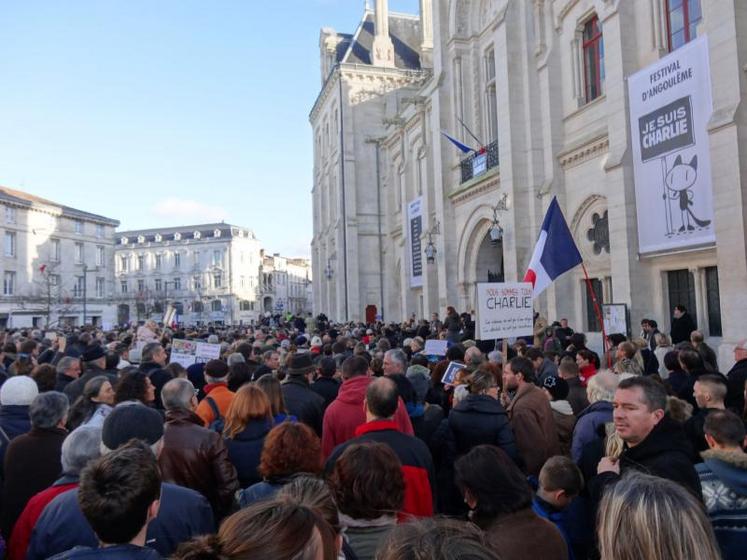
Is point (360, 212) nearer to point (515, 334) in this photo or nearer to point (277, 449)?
point (515, 334)

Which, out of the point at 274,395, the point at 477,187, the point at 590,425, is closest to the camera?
the point at 590,425

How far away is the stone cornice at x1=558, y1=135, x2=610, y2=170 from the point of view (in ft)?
52.7

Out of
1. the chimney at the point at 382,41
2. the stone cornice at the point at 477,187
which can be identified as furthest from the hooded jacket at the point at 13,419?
the chimney at the point at 382,41

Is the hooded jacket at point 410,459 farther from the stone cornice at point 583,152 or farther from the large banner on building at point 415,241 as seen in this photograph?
the large banner on building at point 415,241

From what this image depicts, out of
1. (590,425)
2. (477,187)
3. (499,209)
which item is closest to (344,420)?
(590,425)

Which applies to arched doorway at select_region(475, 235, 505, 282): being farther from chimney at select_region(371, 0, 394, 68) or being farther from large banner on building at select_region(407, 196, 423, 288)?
chimney at select_region(371, 0, 394, 68)

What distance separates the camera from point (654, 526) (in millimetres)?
1792

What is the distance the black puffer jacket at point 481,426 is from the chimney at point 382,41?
39.2 m

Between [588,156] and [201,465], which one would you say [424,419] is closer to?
[201,465]

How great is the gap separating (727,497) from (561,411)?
2604 mm

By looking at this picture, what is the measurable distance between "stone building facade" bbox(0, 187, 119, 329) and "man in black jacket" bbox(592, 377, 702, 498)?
50372 mm

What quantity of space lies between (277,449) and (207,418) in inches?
101

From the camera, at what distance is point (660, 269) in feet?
46.5

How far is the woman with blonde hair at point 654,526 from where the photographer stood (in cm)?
177
